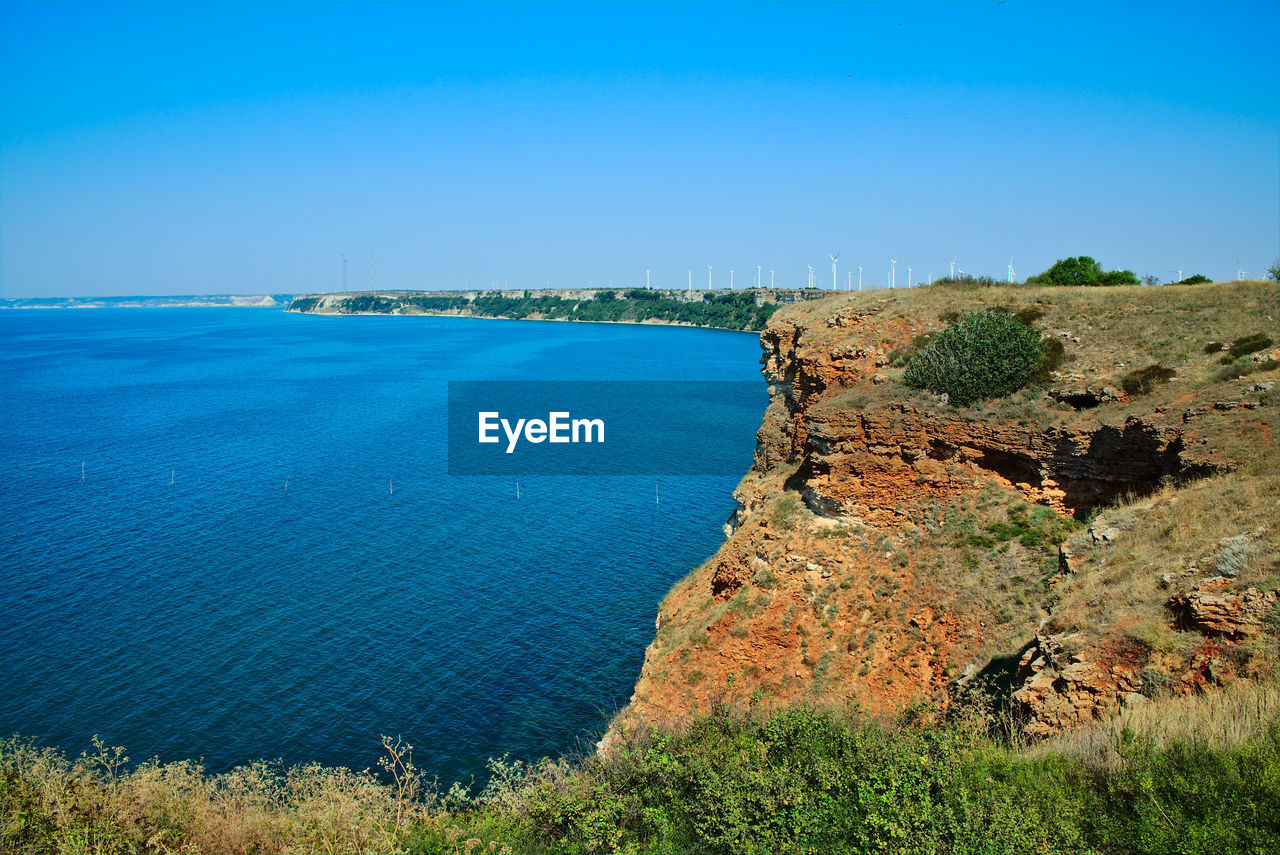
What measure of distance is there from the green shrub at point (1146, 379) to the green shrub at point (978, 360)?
263 centimetres

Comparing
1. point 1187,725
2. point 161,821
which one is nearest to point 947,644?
point 1187,725

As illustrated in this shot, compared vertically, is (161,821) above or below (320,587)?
above

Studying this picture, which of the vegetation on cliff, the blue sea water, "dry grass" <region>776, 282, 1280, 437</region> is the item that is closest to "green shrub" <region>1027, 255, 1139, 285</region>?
"dry grass" <region>776, 282, 1280, 437</region>

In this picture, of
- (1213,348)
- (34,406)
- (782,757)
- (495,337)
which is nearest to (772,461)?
(1213,348)

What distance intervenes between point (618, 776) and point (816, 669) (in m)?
9.99

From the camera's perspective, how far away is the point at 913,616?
2031cm

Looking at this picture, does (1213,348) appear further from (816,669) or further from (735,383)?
(735,383)

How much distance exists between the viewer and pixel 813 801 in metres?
10.7

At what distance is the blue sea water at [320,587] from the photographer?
91.2 ft

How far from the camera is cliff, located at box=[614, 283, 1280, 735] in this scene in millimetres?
14148

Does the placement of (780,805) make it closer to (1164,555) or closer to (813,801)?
(813,801)
